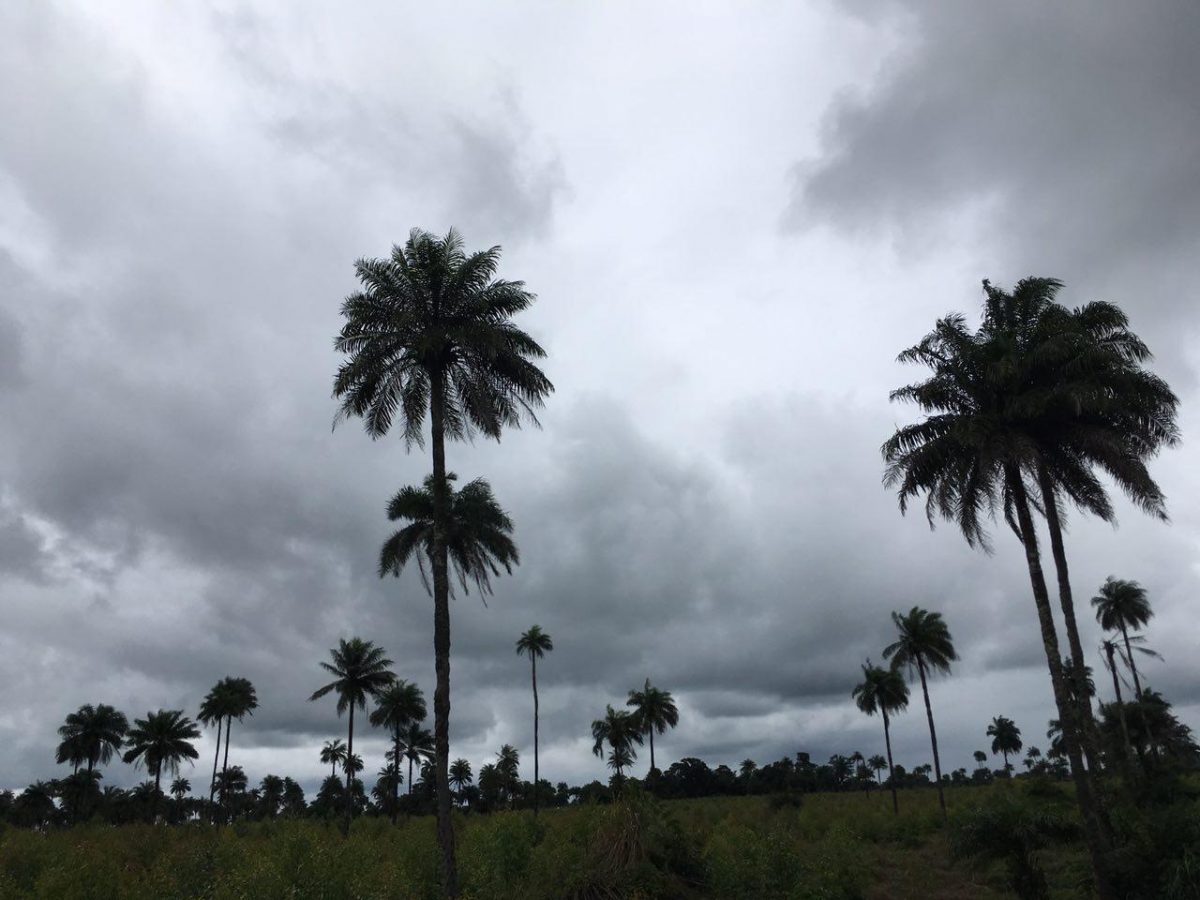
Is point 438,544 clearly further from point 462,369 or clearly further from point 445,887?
point 445,887

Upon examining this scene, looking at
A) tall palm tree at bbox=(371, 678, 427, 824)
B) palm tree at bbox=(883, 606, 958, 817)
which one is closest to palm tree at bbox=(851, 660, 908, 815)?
palm tree at bbox=(883, 606, 958, 817)

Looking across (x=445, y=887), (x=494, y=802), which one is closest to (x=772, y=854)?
(x=445, y=887)

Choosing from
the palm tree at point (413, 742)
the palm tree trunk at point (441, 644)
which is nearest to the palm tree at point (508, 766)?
the palm tree at point (413, 742)

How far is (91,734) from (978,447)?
8138 centimetres

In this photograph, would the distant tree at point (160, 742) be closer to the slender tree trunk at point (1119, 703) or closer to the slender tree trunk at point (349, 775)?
the slender tree trunk at point (349, 775)

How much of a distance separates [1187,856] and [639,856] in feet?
47.5

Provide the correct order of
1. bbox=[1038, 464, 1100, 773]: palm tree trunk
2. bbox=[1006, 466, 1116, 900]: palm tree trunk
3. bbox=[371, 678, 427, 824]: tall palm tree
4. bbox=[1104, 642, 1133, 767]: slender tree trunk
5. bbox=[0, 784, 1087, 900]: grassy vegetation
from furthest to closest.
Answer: bbox=[371, 678, 427, 824]: tall palm tree < bbox=[1104, 642, 1133, 767]: slender tree trunk < bbox=[1038, 464, 1100, 773]: palm tree trunk < bbox=[1006, 466, 1116, 900]: palm tree trunk < bbox=[0, 784, 1087, 900]: grassy vegetation

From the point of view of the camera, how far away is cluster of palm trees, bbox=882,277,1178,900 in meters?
23.1

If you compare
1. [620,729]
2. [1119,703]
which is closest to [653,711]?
[620,729]

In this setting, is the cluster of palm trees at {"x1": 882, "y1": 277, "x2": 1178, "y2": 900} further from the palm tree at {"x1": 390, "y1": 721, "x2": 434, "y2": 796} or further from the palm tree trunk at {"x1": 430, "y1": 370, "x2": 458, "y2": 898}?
the palm tree at {"x1": 390, "y1": 721, "x2": 434, "y2": 796}

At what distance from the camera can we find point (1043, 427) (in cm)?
2480

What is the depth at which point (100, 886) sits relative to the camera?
18047mm

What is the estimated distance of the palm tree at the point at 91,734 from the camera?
247 ft

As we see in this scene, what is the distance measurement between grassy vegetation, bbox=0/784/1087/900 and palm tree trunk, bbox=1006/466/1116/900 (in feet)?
11.9
